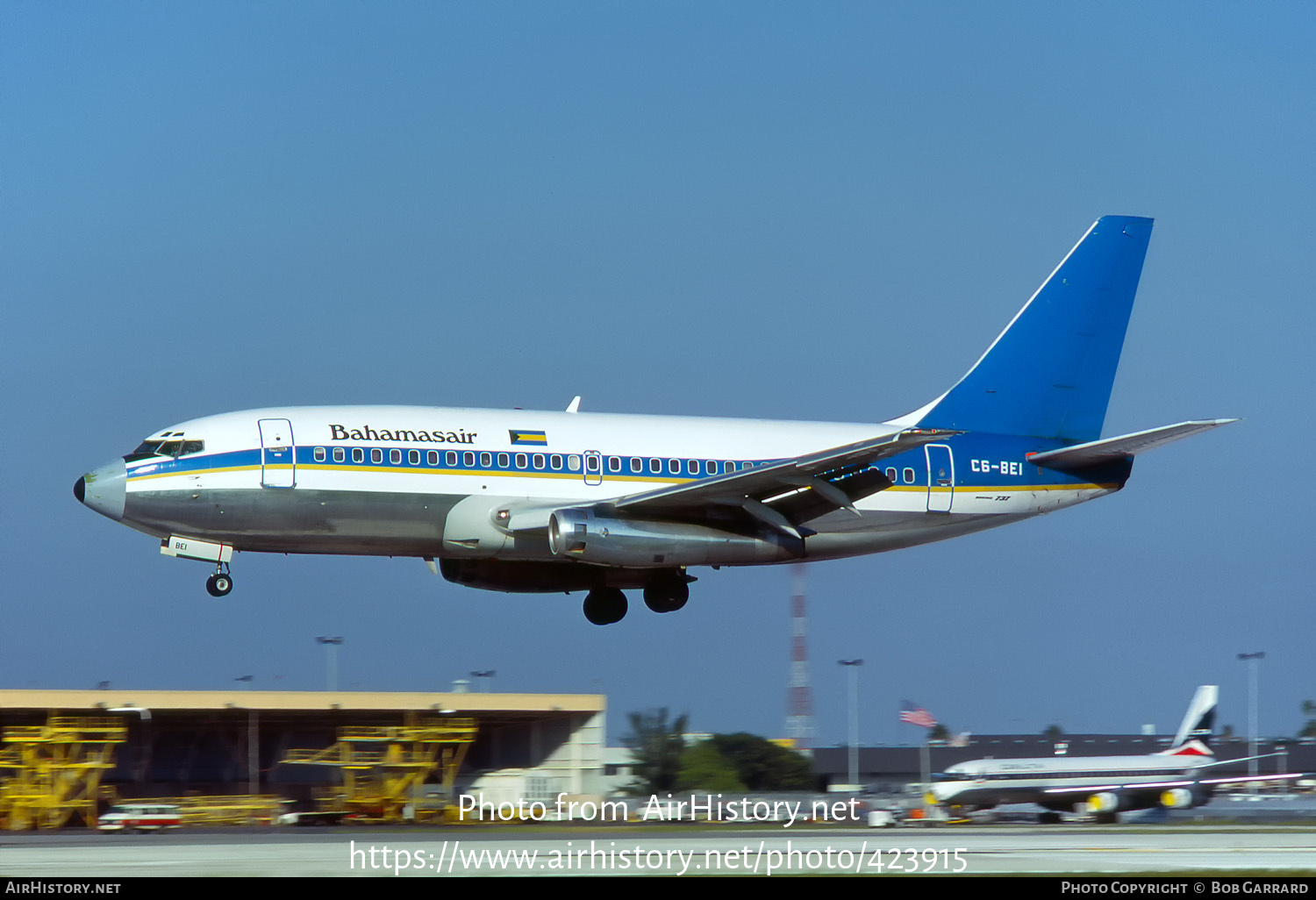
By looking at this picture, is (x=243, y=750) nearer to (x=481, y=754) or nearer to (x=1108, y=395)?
(x=481, y=754)

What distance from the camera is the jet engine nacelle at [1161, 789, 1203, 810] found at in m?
56.1

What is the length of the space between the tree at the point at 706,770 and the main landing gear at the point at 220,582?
24451mm

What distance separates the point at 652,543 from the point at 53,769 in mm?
25392

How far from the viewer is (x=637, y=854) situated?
27172mm

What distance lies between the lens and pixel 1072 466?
1610 inches

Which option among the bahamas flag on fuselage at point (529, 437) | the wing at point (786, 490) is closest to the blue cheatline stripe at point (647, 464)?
the bahamas flag on fuselage at point (529, 437)

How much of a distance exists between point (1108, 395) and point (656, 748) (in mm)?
24138

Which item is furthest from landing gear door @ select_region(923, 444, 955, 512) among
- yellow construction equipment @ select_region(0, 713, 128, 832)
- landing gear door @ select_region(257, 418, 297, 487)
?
yellow construction equipment @ select_region(0, 713, 128, 832)

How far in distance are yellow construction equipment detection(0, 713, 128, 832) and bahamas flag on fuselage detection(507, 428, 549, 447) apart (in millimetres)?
21414

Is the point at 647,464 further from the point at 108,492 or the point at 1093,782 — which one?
the point at 1093,782

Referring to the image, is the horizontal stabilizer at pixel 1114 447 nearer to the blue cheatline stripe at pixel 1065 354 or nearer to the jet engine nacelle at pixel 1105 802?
the blue cheatline stripe at pixel 1065 354

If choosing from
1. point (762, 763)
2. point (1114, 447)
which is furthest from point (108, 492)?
point (762, 763)

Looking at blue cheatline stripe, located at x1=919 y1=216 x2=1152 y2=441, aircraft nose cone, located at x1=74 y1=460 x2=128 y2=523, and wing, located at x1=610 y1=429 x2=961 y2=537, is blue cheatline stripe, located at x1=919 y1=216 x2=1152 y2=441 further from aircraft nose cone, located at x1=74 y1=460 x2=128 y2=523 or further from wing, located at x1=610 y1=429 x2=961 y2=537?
aircraft nose cone, located at x1=74 y1=460 x2=128 y2=523
